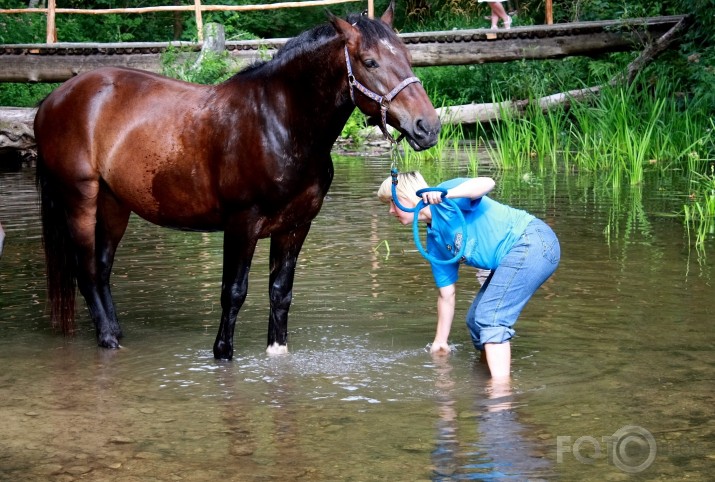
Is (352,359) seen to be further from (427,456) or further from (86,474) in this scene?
(86,474)

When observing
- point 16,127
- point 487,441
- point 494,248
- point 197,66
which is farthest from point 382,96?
point 16,127

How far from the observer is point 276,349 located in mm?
6008

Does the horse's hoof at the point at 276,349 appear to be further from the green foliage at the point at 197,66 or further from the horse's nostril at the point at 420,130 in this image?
Answer: the green foliage at the point at 197,66

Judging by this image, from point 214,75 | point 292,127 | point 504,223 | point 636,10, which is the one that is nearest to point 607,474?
point 504,223

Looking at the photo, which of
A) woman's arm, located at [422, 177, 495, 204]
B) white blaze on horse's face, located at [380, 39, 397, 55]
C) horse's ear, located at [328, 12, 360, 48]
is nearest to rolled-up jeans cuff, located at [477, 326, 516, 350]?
woman's arm, located at [422, 177, 495, 204]

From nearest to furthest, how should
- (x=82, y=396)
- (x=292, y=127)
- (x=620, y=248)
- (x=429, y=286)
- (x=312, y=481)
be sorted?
(x=312, y=481) → (x=82, y=396) → (x=292, y=127) → (x=429, y=286) → (x=620, y=248)

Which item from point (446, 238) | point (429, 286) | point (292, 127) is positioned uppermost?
point (292, 127)

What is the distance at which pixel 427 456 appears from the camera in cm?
425

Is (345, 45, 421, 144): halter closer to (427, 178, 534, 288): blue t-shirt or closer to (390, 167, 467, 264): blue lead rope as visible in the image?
(390, 167, 467, 264): blue lead rope

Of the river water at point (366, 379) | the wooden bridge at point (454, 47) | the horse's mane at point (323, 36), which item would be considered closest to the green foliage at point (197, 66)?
the wooden bridge at point (454, 47)

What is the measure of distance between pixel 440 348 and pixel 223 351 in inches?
47.4

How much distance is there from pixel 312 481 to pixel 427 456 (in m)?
0.51

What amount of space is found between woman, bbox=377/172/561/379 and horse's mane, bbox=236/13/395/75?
2.41 ft

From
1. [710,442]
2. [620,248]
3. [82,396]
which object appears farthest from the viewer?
[620,248]
